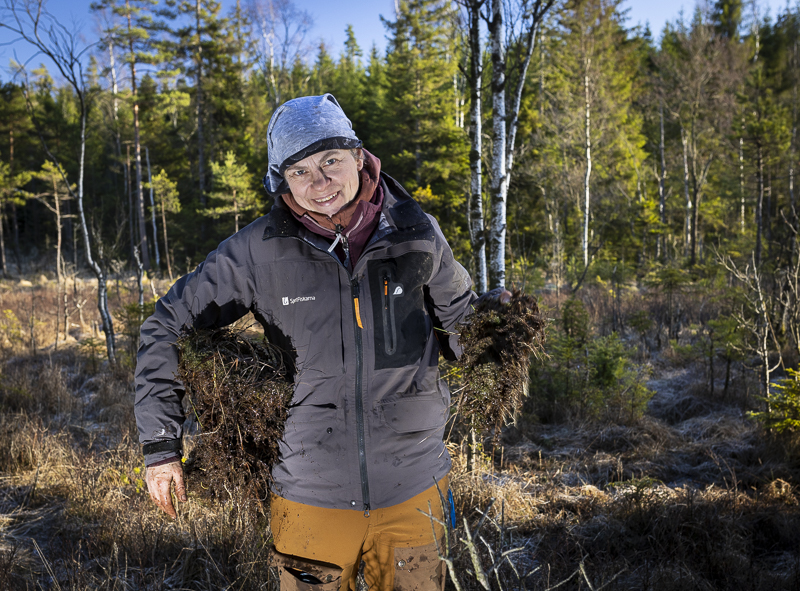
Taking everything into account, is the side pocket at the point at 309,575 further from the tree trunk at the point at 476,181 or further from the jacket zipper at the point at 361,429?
the tree trunk at the point at 476,181

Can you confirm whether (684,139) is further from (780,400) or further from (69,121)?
(69,121)

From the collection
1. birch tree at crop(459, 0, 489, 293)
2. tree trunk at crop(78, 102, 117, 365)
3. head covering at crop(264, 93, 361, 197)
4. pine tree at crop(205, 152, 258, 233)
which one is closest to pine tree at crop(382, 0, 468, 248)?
pine tree at crop(205, 152, 258, 233)

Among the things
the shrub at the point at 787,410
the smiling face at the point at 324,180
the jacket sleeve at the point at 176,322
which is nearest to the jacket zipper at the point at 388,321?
the smiling face at the point at 324,180

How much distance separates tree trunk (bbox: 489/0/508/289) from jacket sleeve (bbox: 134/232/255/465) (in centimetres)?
328

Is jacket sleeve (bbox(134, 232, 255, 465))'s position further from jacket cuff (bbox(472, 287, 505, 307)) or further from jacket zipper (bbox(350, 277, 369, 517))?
jacket cuff (bbox(472, 287, 505, 307))

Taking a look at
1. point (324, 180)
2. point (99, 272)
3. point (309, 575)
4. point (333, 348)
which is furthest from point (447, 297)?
point (99, 272)

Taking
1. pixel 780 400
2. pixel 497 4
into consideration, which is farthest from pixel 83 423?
pixel 780 400

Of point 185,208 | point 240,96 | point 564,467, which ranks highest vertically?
point 240,96

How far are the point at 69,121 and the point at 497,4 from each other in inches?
1445

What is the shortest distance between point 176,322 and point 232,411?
382mm

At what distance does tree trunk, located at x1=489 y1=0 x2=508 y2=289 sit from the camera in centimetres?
450

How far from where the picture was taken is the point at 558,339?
6152 mm

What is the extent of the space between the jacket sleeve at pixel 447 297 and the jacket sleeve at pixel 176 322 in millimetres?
699

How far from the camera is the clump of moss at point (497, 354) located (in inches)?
69.2
